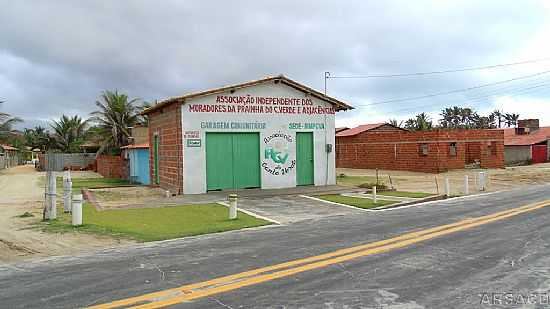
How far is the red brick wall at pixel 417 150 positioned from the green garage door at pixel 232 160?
20142 millimetres

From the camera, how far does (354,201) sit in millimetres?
16734

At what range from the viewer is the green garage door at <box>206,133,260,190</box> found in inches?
776

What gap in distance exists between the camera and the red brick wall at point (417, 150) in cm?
3653

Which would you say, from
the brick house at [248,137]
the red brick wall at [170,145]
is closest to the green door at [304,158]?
the brick house at [248,137]

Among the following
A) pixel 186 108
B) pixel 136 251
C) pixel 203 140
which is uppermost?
pixel 186 108

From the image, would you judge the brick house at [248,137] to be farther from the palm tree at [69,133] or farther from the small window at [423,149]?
the palm tree at [69,133]

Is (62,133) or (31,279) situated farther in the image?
(62,133)

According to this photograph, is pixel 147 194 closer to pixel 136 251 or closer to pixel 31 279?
pixel 136 251

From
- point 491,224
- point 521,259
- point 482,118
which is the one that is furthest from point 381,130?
point 482,118

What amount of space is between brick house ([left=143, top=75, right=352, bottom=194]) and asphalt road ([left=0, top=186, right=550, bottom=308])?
9.07 m

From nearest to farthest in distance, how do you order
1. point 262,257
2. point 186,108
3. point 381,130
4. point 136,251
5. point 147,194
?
1. point 262,257
2. point 136,251
3. point 186,108
4. point 147,194
5. point 381,130

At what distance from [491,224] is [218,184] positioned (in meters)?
11.4

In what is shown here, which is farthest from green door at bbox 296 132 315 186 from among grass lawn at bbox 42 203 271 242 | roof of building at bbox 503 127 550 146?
roof of building at bbox 503 127 550 146

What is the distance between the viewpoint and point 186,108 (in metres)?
19.2
